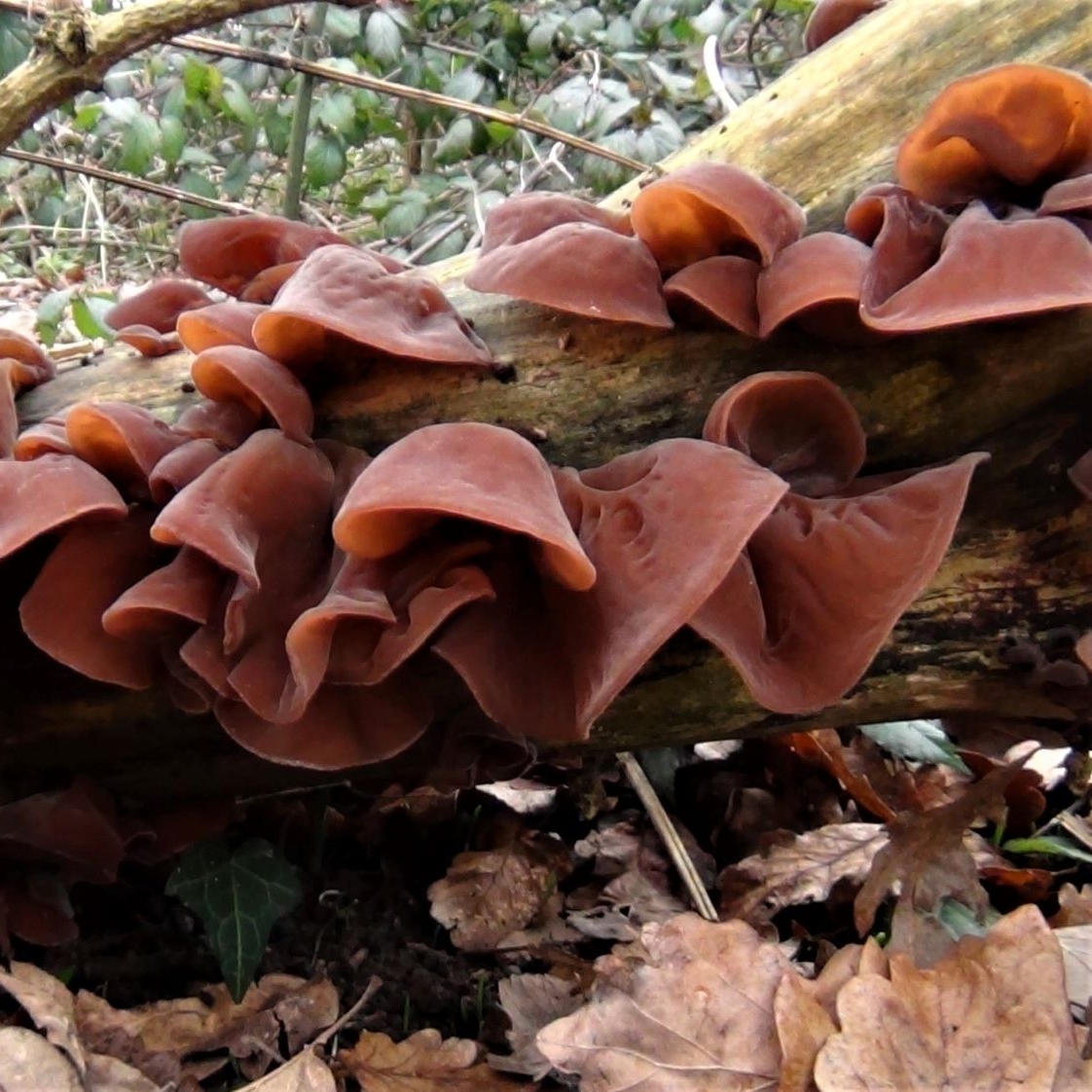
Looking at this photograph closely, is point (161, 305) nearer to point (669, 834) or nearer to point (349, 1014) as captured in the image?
point (349, 1014)

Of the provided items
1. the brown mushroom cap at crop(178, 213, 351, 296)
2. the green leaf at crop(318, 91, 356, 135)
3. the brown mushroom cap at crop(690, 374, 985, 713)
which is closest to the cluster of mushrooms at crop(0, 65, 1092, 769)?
the brown mushroom cap at crop(690, 374, 985, 713)

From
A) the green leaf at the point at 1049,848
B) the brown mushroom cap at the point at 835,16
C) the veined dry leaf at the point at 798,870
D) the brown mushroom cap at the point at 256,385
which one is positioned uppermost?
the brown mushroom cap at the point at 835,16

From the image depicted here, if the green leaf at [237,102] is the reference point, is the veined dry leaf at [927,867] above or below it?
below

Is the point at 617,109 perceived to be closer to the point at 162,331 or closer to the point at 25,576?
the point at 162,331

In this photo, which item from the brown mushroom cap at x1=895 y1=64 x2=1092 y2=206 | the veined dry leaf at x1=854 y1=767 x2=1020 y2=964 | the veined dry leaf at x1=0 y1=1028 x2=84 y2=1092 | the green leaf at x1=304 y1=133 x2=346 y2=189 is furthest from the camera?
the green leaf at x1=304 y1=133 x2=346 y2=189

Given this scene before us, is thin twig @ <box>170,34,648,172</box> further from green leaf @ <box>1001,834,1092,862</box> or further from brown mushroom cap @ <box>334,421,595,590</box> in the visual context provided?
green leaf @ <box>1001,834,1092,862</box>

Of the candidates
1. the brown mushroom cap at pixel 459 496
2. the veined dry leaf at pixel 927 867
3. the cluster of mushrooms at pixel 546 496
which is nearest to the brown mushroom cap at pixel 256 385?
the cluster of mushrooms at pixel 546 496

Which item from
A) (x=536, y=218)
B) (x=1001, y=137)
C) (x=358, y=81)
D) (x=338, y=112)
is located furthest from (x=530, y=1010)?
(x=338, y=112)

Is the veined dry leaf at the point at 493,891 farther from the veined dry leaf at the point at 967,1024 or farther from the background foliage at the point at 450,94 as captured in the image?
the background foliage at the point at 450,94
